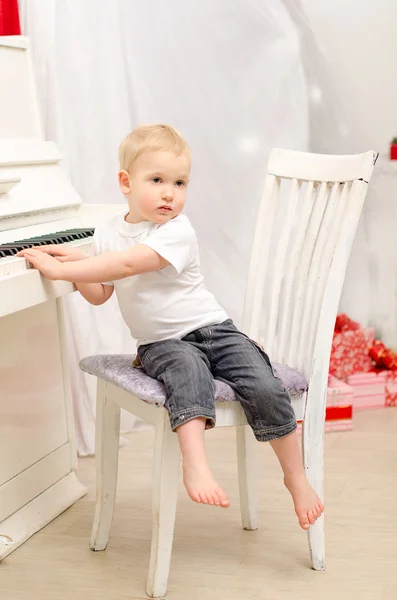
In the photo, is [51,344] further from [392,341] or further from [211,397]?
[392,341]

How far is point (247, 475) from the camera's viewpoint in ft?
7.11

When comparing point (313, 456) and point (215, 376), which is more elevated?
point (215, 376)

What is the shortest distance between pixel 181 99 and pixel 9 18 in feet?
2.52

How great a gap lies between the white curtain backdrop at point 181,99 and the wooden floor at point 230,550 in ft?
1.84

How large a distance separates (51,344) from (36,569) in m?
0.58

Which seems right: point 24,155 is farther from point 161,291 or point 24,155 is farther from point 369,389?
point 369,389

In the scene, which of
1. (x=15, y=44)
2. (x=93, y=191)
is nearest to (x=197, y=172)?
(x=93, y=191)

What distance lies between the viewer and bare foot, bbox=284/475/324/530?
1844 millimetres

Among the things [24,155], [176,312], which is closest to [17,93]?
[24,155]

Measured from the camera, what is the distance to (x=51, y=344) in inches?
93.0

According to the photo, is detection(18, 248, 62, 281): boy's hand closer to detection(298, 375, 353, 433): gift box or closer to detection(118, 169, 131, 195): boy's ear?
detection(118, 169, 131, 195): boy's ear

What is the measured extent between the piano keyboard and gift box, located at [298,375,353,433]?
121 cm

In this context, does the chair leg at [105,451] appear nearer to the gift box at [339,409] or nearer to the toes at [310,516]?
the toes at [310,516]

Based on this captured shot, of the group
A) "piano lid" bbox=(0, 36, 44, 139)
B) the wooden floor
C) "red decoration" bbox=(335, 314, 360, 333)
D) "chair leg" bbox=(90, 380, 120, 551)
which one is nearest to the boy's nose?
"chair leg" bbox=(90, 380, 120, 551)
